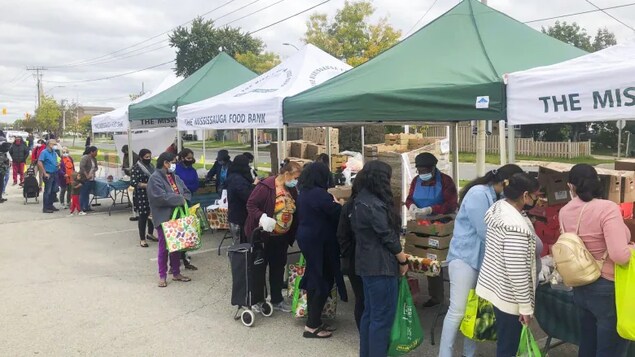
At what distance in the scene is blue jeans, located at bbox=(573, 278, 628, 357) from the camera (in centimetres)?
324

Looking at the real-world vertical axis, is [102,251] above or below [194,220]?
below

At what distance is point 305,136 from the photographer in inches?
552

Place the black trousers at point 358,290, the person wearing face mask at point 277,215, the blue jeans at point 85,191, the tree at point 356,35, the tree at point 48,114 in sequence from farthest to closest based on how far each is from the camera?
the tree at point 48,114 → the tree at point 356,35 → the blue jeans at point 85,191 → the person wearing face mask at point 277,215 → the black trousers at point 358,290

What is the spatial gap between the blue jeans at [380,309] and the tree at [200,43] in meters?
48.9

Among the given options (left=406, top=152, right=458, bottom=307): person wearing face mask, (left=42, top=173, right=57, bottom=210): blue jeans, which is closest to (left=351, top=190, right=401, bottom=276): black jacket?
(left=406, top=152, right=458, bottom=307): person wearing face mask

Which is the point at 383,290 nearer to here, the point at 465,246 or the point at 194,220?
the point at 465,246

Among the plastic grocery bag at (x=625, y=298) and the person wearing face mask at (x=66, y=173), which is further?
the person wearing face mask at (x=66, y=173)

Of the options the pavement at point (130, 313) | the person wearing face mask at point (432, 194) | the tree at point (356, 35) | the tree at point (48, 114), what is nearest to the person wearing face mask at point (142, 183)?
the pavement at point (130, 313)

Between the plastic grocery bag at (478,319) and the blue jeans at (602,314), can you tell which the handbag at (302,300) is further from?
the blue jeans at (602,314)

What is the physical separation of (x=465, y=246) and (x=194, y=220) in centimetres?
384

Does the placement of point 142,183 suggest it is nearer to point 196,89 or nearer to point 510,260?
point 196,89

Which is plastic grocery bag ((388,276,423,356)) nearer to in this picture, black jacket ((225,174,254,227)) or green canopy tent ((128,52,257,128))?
black jacket ((225,174,254,227))

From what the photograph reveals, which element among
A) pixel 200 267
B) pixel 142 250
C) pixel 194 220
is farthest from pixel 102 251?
pixel 194 220

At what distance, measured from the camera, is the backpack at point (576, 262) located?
10.5ft
